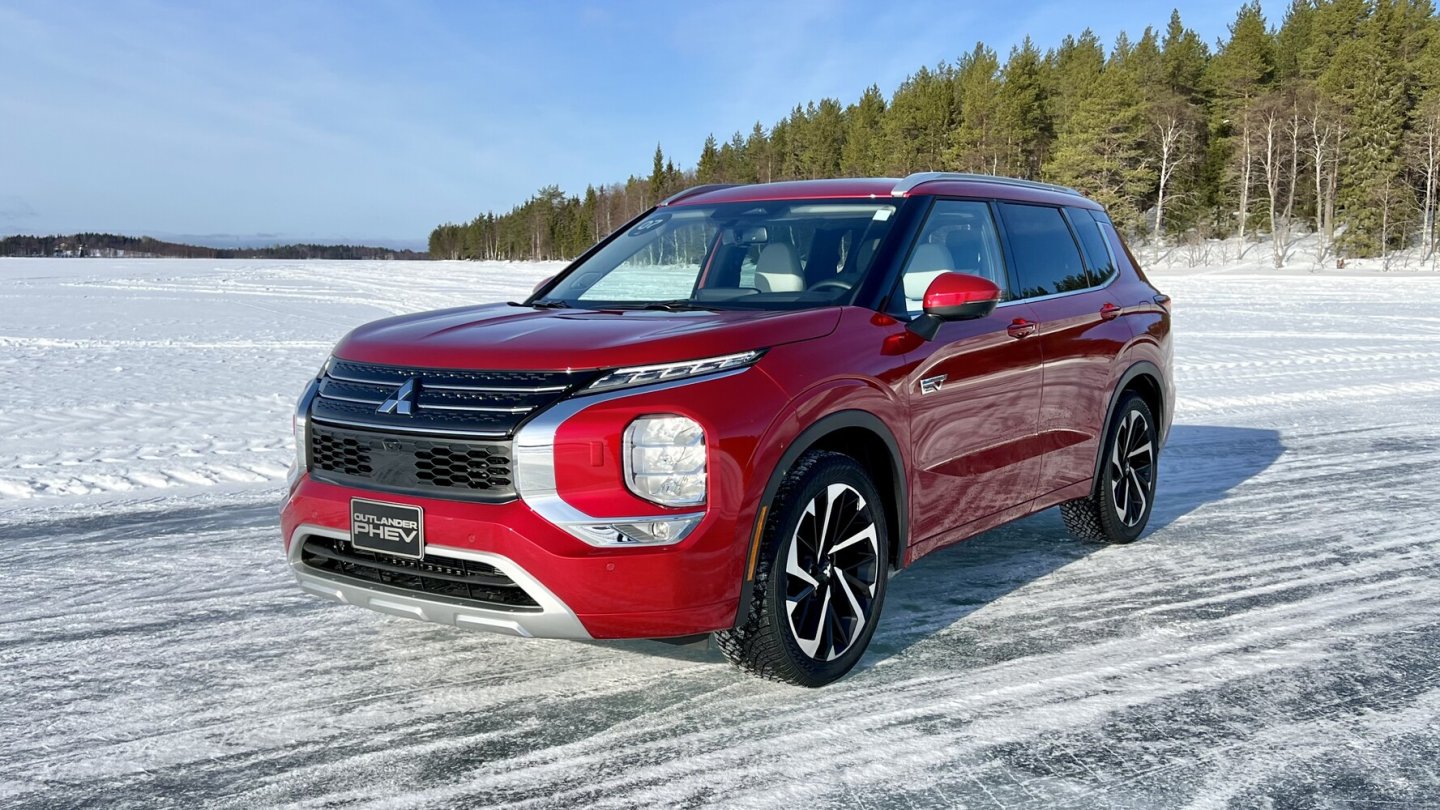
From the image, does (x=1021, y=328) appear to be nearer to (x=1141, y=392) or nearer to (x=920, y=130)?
(x=1141, y=392)

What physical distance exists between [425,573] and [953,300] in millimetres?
2141

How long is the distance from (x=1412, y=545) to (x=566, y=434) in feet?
16.4

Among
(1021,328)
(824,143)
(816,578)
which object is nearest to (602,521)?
(816,578)

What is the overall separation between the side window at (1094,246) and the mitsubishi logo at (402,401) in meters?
3.79

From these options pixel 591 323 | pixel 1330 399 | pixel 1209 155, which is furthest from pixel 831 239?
pixel 1209 155

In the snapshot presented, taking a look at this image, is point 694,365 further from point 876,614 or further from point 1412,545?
point 1412,545

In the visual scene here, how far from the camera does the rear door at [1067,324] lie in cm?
541

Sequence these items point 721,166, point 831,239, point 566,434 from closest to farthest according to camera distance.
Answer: point 566,434 → point 831,239 → point 721,166

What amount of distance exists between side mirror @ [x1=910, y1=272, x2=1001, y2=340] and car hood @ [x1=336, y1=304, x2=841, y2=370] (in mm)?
416

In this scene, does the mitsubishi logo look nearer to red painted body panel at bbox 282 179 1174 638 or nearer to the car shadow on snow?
red painted body panel at bbox 282 179 1174 638

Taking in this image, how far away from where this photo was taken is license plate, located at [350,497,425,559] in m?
3.60

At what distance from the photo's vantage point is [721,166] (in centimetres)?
13688

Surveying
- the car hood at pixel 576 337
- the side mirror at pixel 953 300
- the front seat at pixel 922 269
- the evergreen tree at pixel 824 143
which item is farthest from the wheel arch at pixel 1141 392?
the evergreen tree at pixel 824 143

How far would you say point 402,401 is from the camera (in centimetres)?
370
